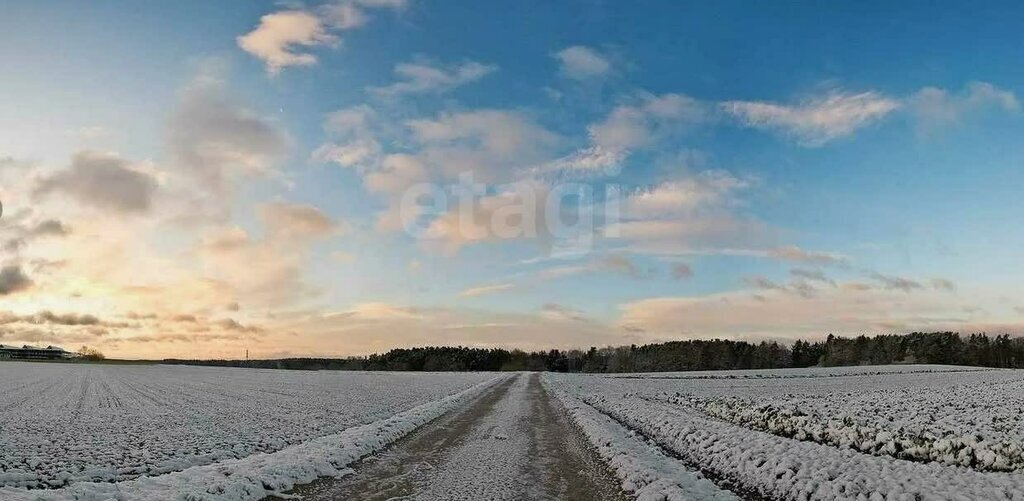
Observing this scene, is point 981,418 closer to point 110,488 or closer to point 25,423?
point 110,488

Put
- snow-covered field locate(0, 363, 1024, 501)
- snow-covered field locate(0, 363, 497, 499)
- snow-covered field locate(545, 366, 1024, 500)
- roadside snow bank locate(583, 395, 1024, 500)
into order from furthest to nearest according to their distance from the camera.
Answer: snow-covered field locate(0, 363, 497, 499)
snow-covered field locate(0, 363, 1024, 501)
snow-covered field locate(545, 366, 1024, 500)
roadside snow bank locate(583, 395, 1024, 500)

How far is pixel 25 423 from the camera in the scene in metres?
27.1

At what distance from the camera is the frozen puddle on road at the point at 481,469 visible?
39.5 ft

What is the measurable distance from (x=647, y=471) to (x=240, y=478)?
8739 mm

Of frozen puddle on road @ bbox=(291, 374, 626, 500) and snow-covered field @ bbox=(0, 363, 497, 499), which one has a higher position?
frozen puddle on road @ bbox=(291, 374, 626, 500)

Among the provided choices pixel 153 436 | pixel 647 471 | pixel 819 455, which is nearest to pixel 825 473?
pixel 819 455

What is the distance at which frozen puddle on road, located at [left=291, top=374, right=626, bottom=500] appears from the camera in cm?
1203

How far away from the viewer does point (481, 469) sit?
1438 cm

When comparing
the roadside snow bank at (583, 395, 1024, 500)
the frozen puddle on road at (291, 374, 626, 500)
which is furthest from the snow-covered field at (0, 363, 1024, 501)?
the frozen puddle on road at (291, 374, 626, 500)

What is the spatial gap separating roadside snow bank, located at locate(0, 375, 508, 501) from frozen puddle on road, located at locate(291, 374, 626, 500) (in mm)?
575

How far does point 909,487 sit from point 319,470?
1227 cm

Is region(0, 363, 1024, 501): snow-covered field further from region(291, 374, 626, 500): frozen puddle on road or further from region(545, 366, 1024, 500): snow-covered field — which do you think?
region(291, 374, 626, 500): frozen puddle on road

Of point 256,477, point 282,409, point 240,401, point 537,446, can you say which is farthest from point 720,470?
point 240,401

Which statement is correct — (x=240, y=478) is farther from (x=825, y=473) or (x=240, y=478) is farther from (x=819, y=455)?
(x=819, y=455)
